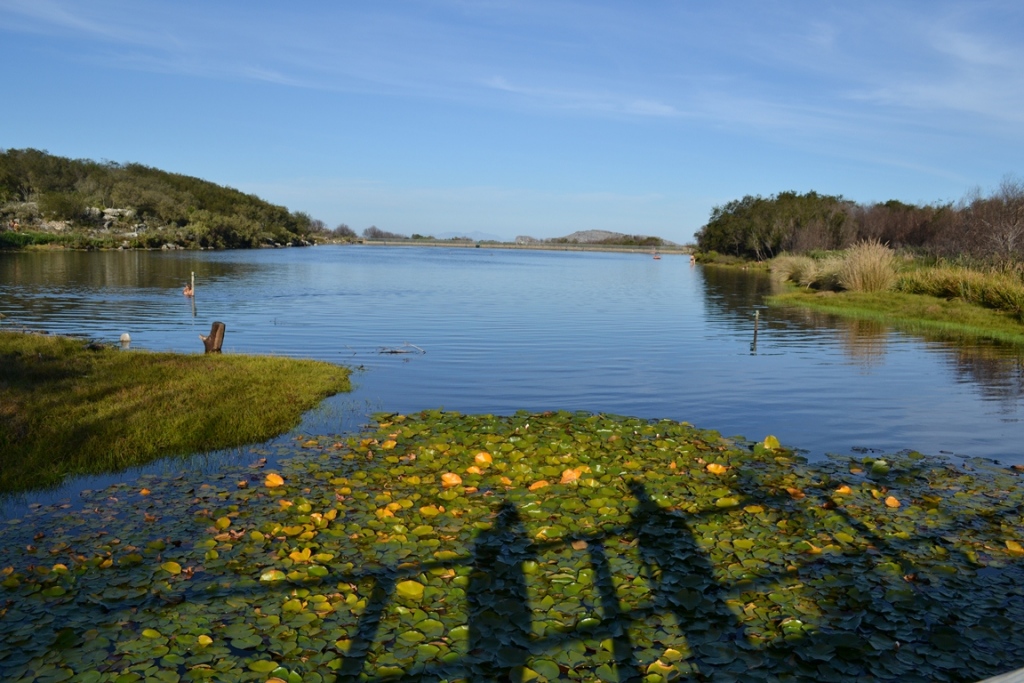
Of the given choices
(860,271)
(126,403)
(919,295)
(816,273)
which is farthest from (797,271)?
(126,403)

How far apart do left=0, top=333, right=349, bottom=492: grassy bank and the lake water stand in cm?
128

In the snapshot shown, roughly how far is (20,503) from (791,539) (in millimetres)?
8939

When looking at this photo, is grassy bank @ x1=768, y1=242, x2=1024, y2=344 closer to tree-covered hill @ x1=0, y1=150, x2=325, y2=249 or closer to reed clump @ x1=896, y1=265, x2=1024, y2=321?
reed clump @ x1=896, y1=265, x2=1024, y2=321

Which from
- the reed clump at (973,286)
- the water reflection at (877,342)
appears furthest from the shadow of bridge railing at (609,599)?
the reed clump at (973,286)

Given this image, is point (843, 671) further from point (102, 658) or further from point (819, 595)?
point (102, 658)

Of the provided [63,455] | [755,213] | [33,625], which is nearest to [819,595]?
[33,625]

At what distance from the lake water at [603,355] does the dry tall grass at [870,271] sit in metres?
5.88

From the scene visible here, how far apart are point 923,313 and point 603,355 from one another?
790 inches

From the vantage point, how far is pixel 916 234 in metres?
85.3

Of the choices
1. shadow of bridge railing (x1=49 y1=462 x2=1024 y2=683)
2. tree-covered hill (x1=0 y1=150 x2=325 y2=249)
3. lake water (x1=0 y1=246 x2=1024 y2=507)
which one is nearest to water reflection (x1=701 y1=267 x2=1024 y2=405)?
lake water (x1=0 y1=246 x2=1024 y2=507)

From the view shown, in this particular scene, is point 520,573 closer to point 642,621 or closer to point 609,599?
point 609,599

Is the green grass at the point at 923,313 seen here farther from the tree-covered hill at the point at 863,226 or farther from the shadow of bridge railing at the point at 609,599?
the shadow of bridge railing at the point at 609,599

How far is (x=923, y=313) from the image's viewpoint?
1423 inches

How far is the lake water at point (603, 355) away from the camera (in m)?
15.5
